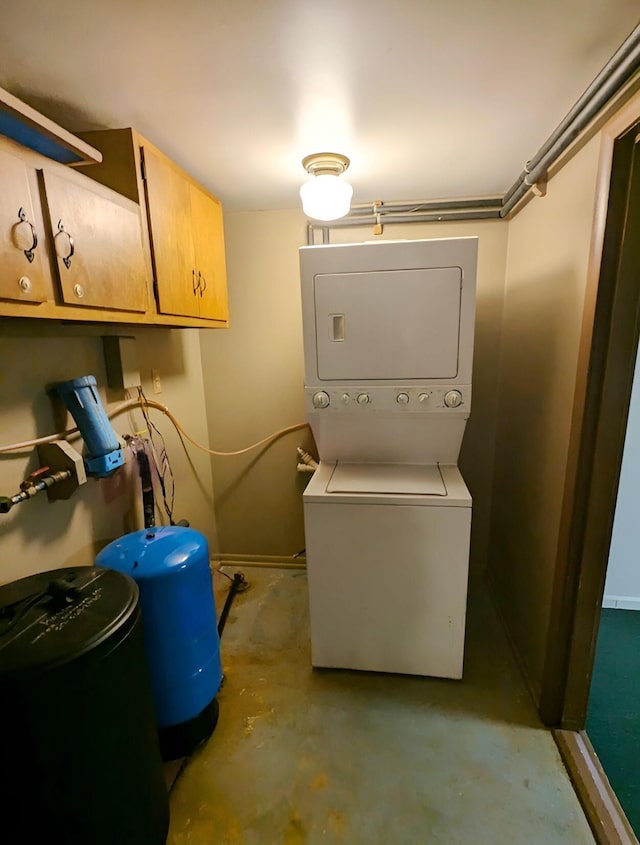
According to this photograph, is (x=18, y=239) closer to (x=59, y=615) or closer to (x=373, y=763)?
(x=59, y=615)

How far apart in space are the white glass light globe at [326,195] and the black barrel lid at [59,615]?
167 cm

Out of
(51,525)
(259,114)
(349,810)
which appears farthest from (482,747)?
(259,114)

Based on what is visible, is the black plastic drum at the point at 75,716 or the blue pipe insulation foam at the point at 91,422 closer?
the black plastic drum at the point at 75,716

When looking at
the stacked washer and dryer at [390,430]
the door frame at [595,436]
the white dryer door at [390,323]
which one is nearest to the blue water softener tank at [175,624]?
the stacked washer and dryer at [390,430]

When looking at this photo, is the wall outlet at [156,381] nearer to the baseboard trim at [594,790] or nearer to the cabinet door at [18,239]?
the cabinet door at [18,239]

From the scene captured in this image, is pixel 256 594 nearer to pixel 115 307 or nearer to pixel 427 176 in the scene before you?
pixel 115 307

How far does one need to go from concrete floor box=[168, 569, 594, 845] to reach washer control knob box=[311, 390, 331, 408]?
1.28 metres

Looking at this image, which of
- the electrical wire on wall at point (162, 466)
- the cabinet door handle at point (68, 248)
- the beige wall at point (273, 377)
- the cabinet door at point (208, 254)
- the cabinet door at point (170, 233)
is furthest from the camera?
the beige wall at point (273, 377)

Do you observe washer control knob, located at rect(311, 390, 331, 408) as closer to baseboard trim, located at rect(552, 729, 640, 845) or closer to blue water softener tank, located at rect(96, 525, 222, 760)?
blue water softener tank, located at rect(96, 525, 222, 760)

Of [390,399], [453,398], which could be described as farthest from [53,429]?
[453,398]

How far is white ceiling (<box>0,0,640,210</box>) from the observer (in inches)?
36.9

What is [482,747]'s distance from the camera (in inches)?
60.5

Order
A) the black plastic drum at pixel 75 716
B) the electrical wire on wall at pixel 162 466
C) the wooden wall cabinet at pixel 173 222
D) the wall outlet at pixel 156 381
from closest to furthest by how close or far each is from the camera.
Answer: the black plastic drum at pixel 75 716, the wooden wall cabinet at pixel 173 222, the electrical wire on wall at pixel 162 466, the wall outlet at pixel 156 381

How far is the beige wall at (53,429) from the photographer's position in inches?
50.0
